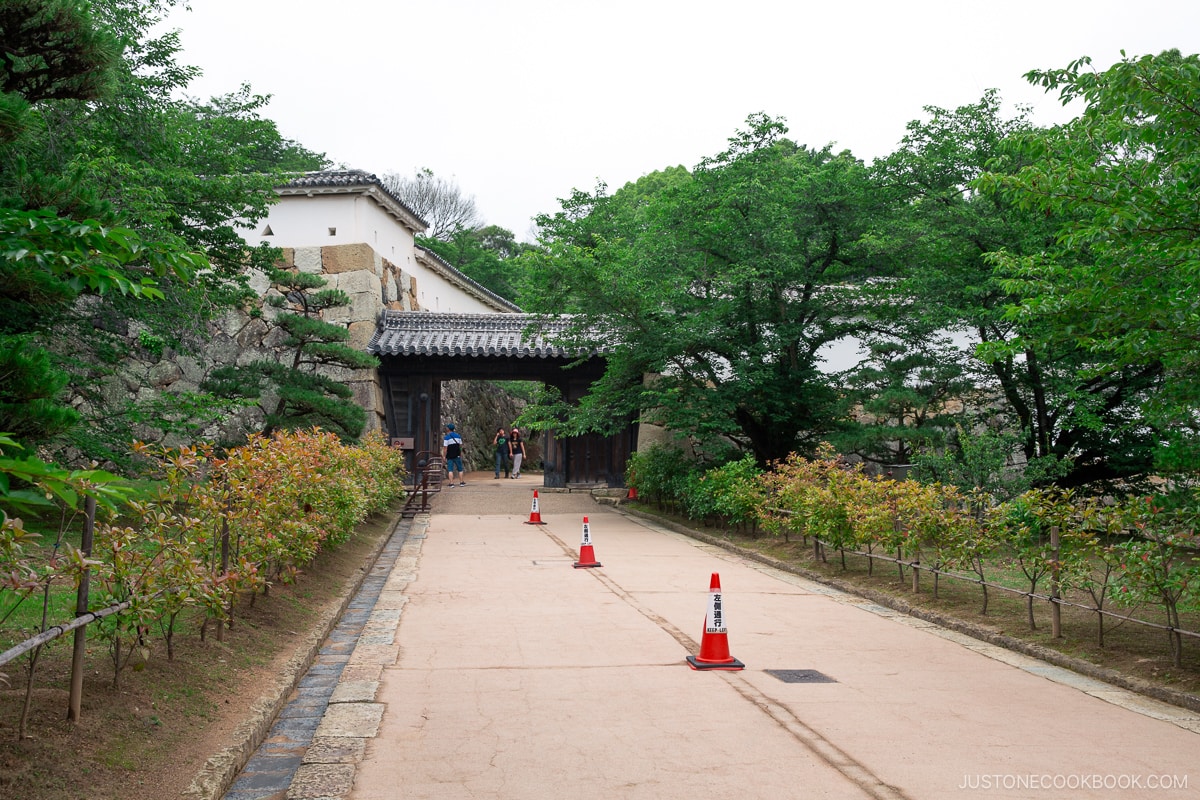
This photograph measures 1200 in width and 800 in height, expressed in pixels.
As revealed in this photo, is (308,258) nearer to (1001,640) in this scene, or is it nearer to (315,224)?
(315,224)

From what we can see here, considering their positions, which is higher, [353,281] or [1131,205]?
[353,281]

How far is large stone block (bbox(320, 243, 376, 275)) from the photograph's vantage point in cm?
2352

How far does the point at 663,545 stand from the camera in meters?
14.9

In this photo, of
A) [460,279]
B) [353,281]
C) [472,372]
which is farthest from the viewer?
[460,279]

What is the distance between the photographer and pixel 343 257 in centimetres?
2353

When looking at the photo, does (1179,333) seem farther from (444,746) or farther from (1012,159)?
(1012,159)

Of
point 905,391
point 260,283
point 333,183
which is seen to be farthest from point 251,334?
point 905,391

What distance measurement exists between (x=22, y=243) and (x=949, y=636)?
25.7ft

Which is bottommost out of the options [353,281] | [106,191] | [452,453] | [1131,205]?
[452,453]

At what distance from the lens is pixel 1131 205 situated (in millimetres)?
6211

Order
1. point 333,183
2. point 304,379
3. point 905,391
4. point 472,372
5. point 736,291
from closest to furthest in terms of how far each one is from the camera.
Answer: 1. point 905,391
2. point 304,379
3. point 736,291
4. point 333,183
5. point 472,372

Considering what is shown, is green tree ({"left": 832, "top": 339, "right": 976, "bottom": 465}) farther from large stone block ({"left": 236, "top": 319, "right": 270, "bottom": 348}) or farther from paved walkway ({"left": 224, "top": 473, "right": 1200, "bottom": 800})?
large stone block ({"left": 236, "top": 319, "right": 270, "bottom": 348})

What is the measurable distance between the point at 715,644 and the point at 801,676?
0.68 metres

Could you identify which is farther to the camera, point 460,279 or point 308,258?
point 460,279
